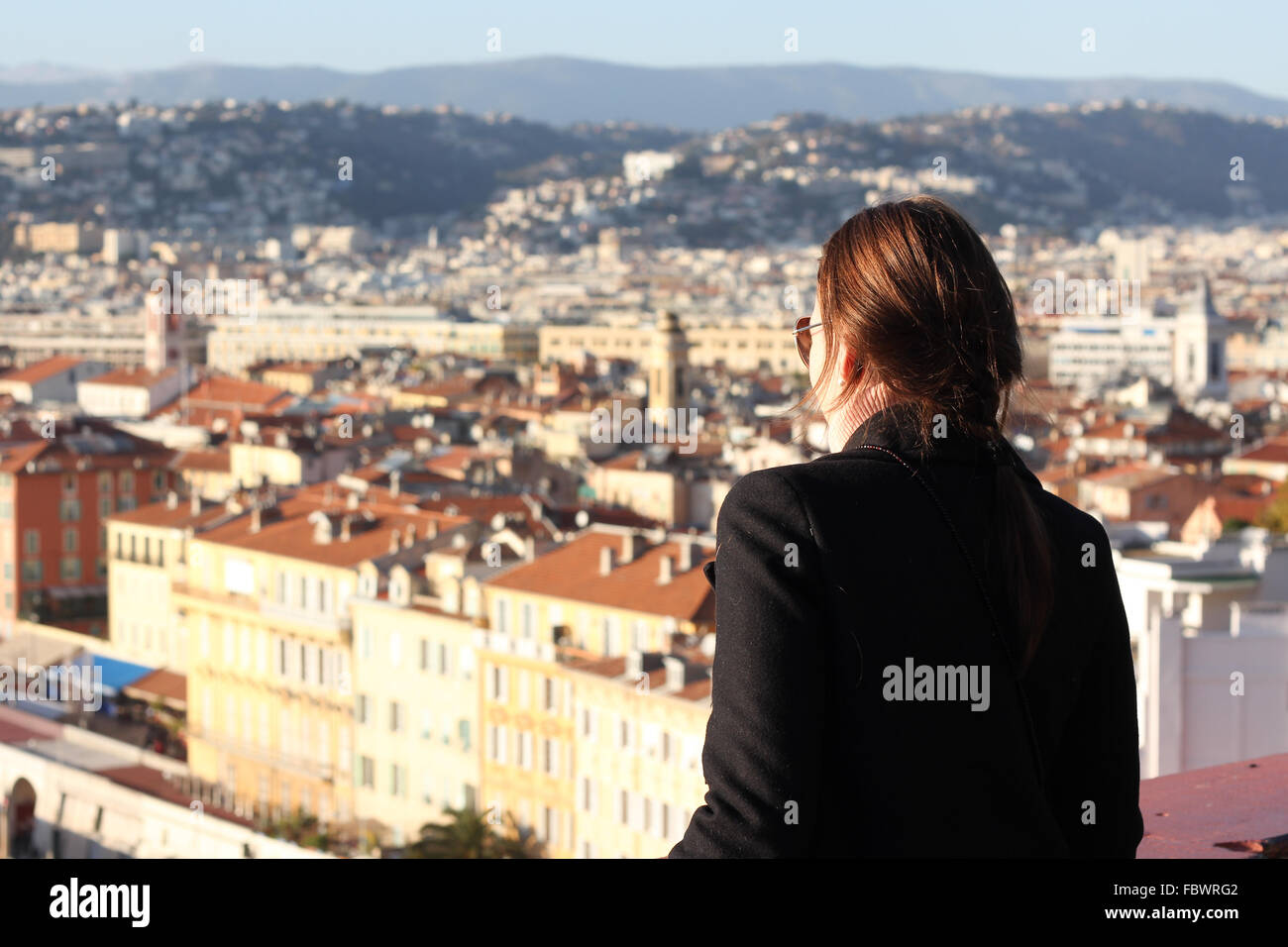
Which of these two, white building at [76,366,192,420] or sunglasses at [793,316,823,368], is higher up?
sunglasses at [793,316,823,368]

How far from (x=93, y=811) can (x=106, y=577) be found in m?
16.2

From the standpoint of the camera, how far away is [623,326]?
8531 centimetres

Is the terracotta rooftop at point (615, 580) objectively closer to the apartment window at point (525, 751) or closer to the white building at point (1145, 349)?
the apartment window at point (525, 751)

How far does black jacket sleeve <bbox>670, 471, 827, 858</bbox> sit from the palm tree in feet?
50.7

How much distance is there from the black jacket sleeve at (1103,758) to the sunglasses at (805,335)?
28cm

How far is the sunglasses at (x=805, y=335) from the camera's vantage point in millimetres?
1672

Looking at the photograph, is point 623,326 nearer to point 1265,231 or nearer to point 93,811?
point 93,811

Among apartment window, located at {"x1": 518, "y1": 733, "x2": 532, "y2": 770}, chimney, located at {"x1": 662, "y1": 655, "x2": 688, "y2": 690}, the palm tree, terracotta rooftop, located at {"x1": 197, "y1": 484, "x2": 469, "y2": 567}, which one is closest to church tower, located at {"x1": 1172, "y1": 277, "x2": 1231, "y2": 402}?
terracotta rooftop, located at {"x1": 197, "y1": 484, "x2": 469, "y2": 567}

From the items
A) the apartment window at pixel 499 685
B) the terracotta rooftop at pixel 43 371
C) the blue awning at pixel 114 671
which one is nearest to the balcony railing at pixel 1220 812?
the apartment window at pixel 499 685

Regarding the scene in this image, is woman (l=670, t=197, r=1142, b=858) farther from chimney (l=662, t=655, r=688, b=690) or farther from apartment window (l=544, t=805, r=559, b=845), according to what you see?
apartment window (l=544, t=805, r=559, b=845)

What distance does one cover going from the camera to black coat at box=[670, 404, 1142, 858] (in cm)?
147

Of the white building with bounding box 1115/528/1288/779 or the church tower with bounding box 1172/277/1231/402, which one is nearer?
the white building with bounding box 1115/528/1288/779
